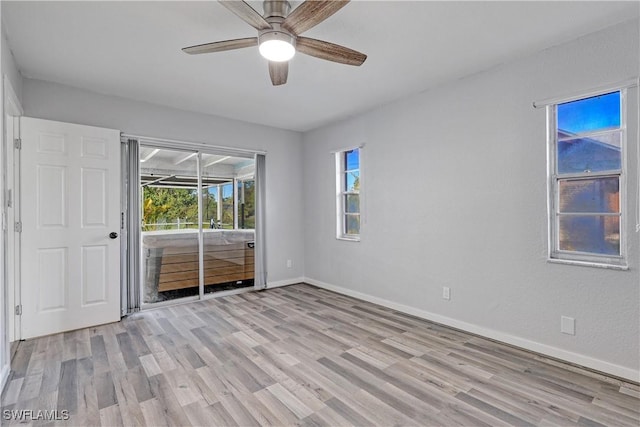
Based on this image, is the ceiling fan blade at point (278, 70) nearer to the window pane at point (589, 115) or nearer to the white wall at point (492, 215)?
the white wall at point (492, 215)

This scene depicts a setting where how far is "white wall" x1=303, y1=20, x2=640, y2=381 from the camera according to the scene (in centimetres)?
236

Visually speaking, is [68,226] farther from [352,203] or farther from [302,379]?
[352,203]

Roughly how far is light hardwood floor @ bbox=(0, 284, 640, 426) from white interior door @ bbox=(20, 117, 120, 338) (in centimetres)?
25

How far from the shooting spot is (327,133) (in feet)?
16.4

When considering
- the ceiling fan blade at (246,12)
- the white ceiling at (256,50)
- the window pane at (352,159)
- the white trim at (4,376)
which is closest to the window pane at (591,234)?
the white ceiling at (256,50)

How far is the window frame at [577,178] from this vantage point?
2.32 metres

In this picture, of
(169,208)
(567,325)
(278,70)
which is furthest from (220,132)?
(567,325)

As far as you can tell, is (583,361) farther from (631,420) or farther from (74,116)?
(74,116)

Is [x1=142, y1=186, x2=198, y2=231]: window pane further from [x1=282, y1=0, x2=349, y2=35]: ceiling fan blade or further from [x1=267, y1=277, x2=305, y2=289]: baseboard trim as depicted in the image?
[x1=282, y1=0, x2=349, y2=35]: ceiling fan blade

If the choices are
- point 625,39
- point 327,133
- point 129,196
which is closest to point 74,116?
point 129,196

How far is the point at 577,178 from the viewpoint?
8.40ft

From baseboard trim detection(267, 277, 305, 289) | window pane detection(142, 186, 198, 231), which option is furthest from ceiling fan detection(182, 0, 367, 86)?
baseboard trim detection(267, 277, 305, 289)

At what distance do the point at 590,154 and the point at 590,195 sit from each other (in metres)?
0.33

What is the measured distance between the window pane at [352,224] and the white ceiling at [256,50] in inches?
Answer: 67.2
